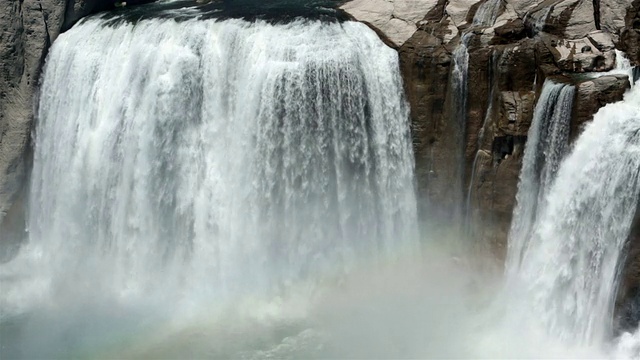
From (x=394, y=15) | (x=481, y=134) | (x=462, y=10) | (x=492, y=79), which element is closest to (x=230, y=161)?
(x=394, y=15)

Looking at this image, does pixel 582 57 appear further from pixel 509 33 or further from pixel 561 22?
pixel 509 33

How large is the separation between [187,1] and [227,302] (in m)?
9.22

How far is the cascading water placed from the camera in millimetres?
18703

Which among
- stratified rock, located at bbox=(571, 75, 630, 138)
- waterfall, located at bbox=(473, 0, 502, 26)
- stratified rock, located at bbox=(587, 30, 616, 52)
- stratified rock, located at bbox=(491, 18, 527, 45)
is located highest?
waterfall, located at bbox=(473, 0, 502, 26)

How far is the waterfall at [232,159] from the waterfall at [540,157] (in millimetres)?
2963

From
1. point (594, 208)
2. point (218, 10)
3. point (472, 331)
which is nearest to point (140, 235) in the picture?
point (218, 10)

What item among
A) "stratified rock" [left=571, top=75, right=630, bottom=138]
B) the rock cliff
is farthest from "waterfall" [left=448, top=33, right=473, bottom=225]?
"stratified rock" [left=571, top=75, right=630, bottom=138]

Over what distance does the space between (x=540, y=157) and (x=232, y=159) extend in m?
7.06

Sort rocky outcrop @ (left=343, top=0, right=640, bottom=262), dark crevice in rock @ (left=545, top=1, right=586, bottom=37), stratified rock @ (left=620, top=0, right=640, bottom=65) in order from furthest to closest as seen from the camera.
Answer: dark crevice in rock @ (left=545, top=1, right=586, bottom=37)
rocky outcrop @ (left=343, top=0, right=640, bottom=262)
stratified rock @ (left=620, top=0, right=640, bottom=65)

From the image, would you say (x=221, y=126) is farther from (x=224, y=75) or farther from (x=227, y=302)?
(x=227, y=302)

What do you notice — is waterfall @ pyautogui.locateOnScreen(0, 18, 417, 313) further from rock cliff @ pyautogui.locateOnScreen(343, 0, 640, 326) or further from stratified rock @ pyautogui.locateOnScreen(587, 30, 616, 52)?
stratified rock @ pyautogui.locateOnScreen(587, 30, 616, 52)

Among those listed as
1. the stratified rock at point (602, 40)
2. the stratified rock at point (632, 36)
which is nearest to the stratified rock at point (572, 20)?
the stratified rock at point (602, 40)

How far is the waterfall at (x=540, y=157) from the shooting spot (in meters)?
15.8

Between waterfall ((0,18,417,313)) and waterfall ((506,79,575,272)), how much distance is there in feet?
9.72
